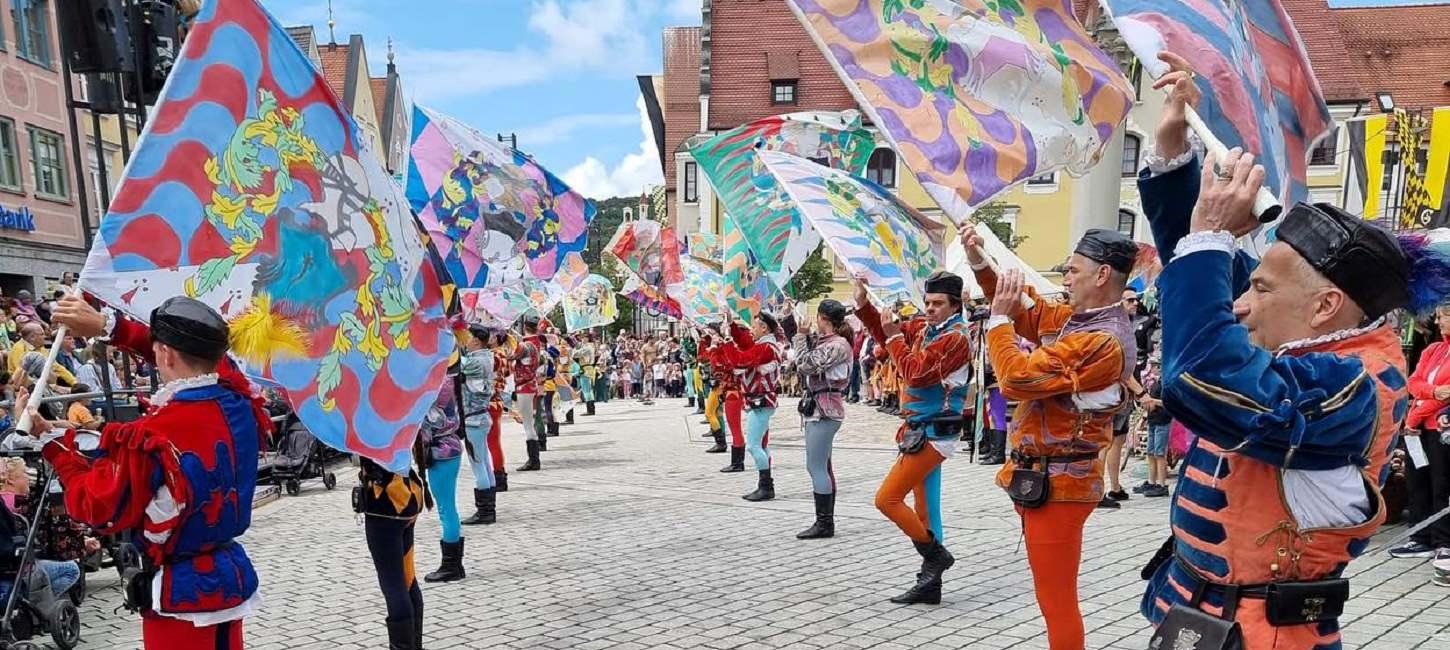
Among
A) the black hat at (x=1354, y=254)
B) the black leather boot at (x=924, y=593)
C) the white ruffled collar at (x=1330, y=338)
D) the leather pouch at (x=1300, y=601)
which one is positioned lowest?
the black leather boot at (x=924, y=593)

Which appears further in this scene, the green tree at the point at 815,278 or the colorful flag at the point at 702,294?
the green tree at the point at 815,278

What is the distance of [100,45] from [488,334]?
5.64 m

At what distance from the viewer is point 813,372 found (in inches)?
296

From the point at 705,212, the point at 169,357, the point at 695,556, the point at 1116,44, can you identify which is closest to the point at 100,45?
the point at 169,357

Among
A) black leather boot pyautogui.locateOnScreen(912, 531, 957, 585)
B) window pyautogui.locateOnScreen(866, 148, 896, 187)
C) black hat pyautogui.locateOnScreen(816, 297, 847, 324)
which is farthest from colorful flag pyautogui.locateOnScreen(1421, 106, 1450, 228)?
window pyautogui.locateOnScreen(866, 148, 896, 187)

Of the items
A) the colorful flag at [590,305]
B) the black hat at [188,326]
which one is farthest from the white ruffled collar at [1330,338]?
the colorful flag at [590,305]

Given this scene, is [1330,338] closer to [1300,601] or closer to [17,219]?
[1300,601]

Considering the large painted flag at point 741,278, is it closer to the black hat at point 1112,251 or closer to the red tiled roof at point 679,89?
the black hat at point 1112,251

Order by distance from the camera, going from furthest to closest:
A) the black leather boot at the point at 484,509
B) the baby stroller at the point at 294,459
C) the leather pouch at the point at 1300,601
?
the baby stroller at the point at 294,459
the black leather boot at the point at 484,509
the leather pouch at the point at 1300,601

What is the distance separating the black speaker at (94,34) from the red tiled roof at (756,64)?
1341 inches

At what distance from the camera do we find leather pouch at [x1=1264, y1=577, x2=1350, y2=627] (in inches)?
81.5

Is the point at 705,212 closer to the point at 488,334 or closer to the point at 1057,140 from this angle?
the point at 488,334

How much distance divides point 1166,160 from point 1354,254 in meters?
0.59

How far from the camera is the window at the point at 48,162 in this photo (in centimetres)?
2050
